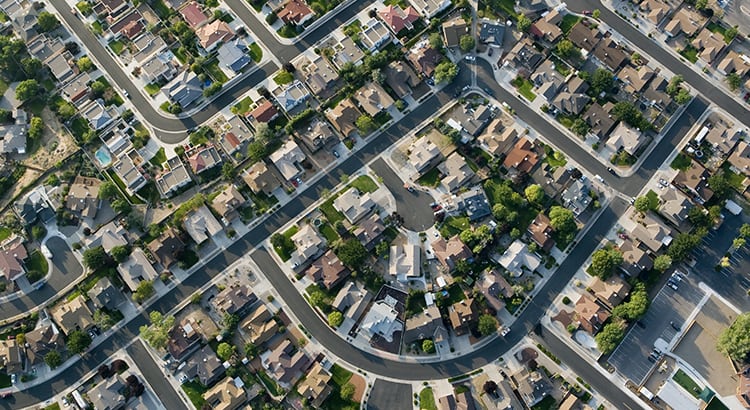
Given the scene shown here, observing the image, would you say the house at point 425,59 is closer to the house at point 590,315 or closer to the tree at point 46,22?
the house at point 590,315

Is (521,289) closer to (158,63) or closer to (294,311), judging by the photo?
(294,311)

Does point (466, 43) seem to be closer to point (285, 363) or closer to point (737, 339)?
point (285, 363)

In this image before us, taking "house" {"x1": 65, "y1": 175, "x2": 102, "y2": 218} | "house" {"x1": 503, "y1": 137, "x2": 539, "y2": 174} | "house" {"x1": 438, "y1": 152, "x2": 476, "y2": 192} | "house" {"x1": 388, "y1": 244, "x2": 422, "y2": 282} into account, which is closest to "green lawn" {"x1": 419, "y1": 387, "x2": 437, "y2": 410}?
"house" {"x1": 388, "y1": 244, "x2": 422, "y2": 282}

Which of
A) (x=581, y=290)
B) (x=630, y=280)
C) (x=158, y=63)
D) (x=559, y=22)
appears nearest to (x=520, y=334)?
(x=581, y=290)

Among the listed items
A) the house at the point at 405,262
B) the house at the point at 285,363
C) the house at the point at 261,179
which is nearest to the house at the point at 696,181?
the house at the point at 405,262

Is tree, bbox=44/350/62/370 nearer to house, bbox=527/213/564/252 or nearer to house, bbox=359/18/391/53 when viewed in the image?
house, bbox=359/18/391/53

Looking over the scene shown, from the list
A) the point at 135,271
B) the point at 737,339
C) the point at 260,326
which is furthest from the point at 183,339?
the point at 737,339
